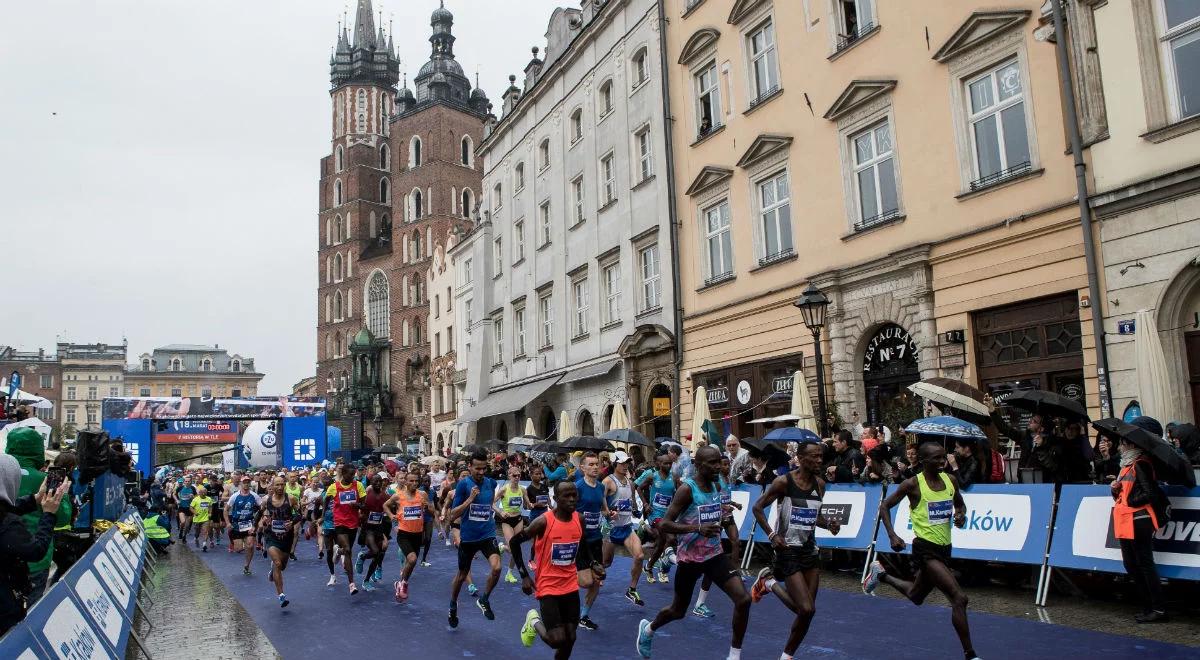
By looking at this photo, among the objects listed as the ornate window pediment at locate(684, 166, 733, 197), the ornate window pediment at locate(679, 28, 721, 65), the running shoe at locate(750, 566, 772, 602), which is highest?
A: the ornate window pediment at locate(679, 28, 721, 65)

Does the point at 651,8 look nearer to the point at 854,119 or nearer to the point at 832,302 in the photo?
the point at 854,119

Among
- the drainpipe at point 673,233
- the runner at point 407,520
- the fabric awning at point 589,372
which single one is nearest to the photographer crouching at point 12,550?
the runner at point 407,520

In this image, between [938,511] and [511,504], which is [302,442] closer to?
[511,504]

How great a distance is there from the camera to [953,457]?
12.0 m

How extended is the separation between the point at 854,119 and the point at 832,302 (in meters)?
3.97

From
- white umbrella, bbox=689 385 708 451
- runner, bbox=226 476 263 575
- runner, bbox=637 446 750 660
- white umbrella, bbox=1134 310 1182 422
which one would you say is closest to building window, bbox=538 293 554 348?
white umbrella, bbox=689 385 708 451

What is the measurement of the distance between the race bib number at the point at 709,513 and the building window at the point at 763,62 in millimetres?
15305

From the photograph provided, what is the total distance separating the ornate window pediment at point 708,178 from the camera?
929 inches

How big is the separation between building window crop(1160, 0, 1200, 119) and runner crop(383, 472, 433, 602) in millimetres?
12751

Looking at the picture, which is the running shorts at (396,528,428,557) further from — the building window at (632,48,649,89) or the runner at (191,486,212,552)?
the building window at (632,48,649,89)

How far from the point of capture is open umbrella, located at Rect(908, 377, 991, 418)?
12883 mm

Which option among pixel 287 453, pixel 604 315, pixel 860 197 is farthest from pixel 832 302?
pixel 287 453

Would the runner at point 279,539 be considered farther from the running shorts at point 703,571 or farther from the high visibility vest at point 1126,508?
the high visibility vest at point 1126,508

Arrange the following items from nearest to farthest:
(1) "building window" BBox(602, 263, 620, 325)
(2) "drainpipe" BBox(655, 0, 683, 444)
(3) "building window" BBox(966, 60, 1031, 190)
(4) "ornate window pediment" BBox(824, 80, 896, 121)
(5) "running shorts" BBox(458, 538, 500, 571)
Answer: (5) "running shorts" BBox(458, 538, 500, 571) → (3) "building window" BBox(966, 60, 1031, 190) → (4) "ornate window pediment" BBox(824, 80, 896, 121) → (2) "drainpipe" BBox(655, 0, 683, 444) → (1) "building window" BBox(602, 263, 620, 325)
